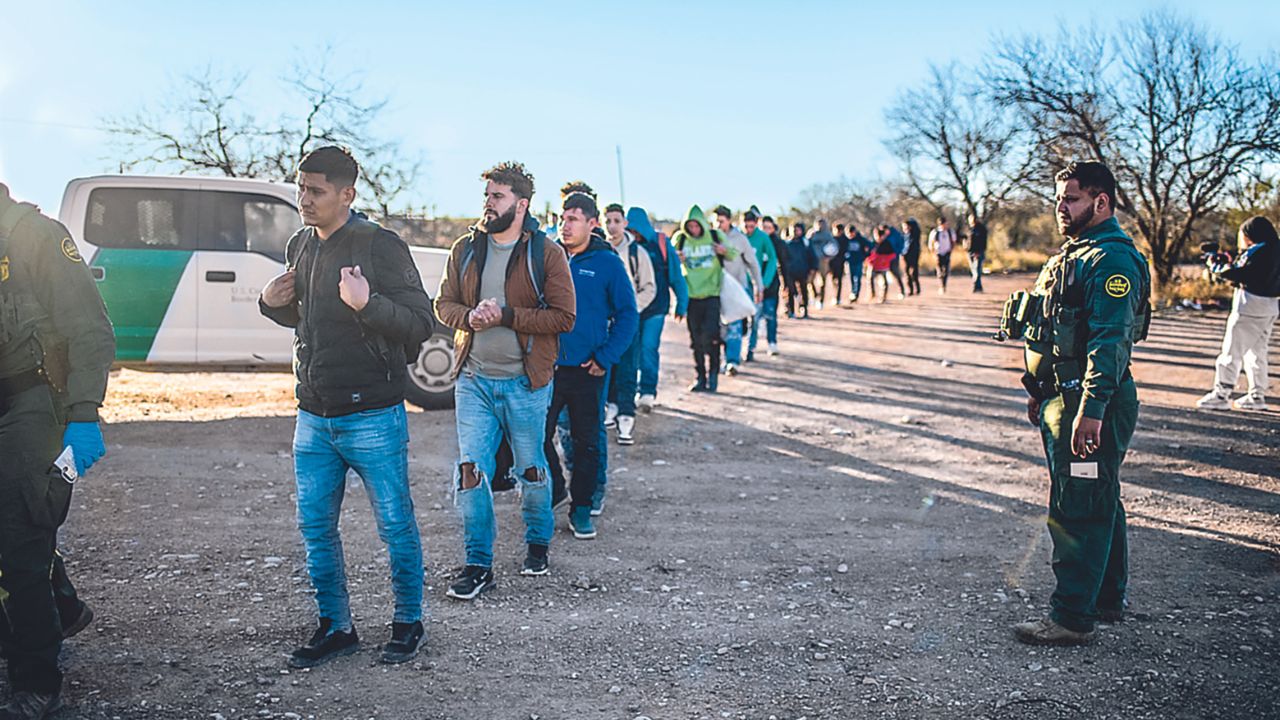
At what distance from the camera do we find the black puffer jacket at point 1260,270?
373 inches

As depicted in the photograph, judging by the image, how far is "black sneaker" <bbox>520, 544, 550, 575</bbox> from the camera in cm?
550

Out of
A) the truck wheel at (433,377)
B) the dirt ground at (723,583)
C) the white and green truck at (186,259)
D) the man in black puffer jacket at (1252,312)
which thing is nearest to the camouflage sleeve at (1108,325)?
the dirt ground at (723,583)

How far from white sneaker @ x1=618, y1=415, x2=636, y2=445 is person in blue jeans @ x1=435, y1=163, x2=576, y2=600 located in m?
3.41

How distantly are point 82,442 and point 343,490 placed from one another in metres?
0.95

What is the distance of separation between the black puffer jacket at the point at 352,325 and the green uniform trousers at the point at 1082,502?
8.80 ft

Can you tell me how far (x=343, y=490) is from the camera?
167 inches

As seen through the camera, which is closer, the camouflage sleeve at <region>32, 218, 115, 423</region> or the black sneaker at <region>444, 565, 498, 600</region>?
the camouflage sleeve at <region>32, 218, 115, 423</region>

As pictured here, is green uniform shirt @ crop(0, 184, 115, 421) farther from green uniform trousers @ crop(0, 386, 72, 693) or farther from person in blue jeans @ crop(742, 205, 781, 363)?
person in blue jeans @ crop(742, 205, 781, 363)

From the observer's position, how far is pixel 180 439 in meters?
8.60

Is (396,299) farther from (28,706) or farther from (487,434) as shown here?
(28,706)

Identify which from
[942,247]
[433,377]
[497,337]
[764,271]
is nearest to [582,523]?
[497,337]

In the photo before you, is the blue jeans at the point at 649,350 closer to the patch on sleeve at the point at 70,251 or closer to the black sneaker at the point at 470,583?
the black sneaker at the point at 470,583

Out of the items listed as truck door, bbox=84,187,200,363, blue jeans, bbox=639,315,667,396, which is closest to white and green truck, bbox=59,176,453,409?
truck door, bbox=84,187,200,363

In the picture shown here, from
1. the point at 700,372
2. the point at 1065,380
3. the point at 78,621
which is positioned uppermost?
the point at 1065,380
